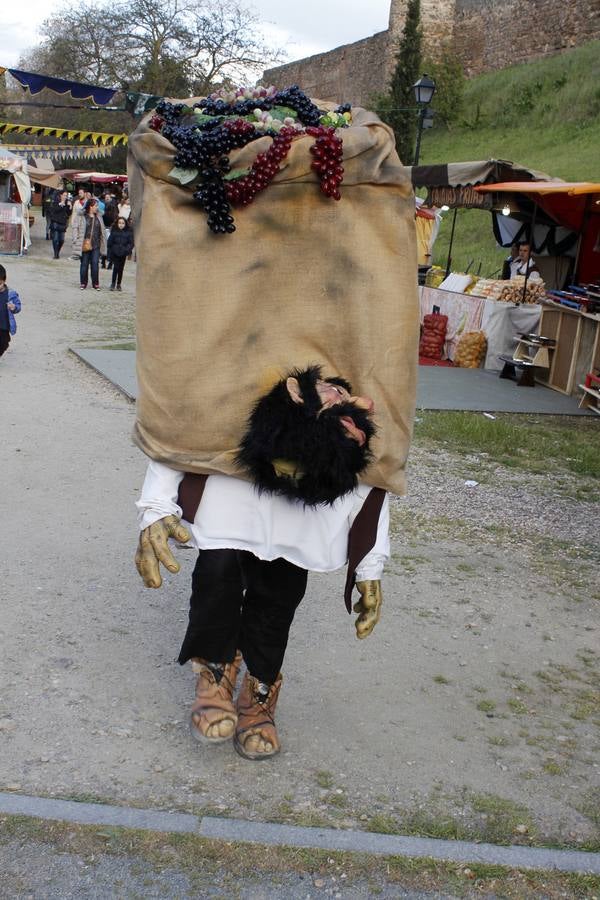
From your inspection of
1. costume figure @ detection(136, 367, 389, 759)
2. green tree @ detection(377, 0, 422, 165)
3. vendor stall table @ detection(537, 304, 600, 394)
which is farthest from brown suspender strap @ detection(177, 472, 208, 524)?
green tree @ detection(377, 0, 422, 165)

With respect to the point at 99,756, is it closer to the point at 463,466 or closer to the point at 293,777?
the point at 293,777

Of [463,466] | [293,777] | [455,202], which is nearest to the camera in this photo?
[293,777]

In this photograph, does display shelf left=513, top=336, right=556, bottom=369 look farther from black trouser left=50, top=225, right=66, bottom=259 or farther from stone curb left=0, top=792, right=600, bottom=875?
black trouser left=50, top=225, right=66, bottom=259

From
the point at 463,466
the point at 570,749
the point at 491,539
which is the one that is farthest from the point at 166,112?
Answer: the point at 463,466

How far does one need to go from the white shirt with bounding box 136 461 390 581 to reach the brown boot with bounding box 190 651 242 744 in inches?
19.0

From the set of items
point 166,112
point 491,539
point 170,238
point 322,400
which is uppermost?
point 166,112

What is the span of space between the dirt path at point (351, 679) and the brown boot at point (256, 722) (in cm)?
6

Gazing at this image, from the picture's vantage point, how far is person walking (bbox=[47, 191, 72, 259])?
78.6 ft

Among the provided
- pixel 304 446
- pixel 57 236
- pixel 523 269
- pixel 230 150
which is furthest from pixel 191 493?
pixel 57 236

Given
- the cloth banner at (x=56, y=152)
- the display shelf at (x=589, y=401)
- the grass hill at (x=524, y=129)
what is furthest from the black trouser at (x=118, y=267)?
the cloth banner at (x=56, y=152)

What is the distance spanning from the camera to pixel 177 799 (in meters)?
2.84

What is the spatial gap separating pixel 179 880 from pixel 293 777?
2.00ft

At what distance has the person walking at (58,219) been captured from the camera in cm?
2397

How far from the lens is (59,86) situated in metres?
20.9
